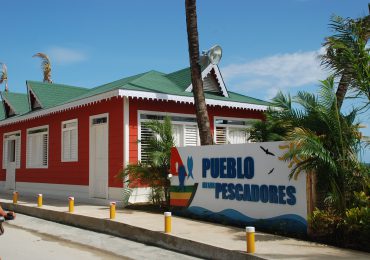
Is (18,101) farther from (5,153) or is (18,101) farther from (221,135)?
(221,135)

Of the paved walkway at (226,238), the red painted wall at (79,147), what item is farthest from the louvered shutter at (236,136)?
the paved walkway at (226,238)

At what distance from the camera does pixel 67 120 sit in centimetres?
1827

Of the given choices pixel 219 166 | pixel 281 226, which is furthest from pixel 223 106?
pixel 281 226

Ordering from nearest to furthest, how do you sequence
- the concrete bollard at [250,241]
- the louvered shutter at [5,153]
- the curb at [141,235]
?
the concrete bollard at [250,241] < the curb at [141,235] < the louvered shutter at [5,153]

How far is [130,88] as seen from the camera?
14586mm

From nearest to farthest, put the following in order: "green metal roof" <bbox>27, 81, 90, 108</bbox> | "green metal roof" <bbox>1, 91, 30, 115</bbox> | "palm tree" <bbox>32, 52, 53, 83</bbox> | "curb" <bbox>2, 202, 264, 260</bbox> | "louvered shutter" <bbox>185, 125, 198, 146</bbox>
→ 1. "curb" <bbox>2, 202, 264, 260</bbox>
2. "louvered shutter" <bbox>185, 125, 198, 146</bbox>
3. "green metal roof" <bbox>27, 81, 90, 108</bbox>
4. "green metal roof" <bbox>1, 91, 30, 115</bbox>
5. "palm tree" <bbox>32, 52, 53, 83</bbox>

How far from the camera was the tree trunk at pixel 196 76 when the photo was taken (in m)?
13.4

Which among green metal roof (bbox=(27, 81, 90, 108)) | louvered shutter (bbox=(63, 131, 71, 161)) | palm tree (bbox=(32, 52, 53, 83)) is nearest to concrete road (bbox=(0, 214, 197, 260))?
louvered shutter (bbox=(63, 131, 71, 161))

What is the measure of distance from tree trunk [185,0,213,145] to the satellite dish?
12.3 ft

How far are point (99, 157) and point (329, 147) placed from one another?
931 centimetres

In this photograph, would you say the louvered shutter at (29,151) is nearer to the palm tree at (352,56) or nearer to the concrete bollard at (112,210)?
the concrete bollard at (112,210)

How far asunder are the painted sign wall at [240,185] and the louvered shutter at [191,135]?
385cm

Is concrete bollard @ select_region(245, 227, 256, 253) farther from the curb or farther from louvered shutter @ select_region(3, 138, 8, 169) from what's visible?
louvered shutter @ select_region(3, 138, 8, 169)

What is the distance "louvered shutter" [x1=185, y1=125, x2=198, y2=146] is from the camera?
16.6 meters
